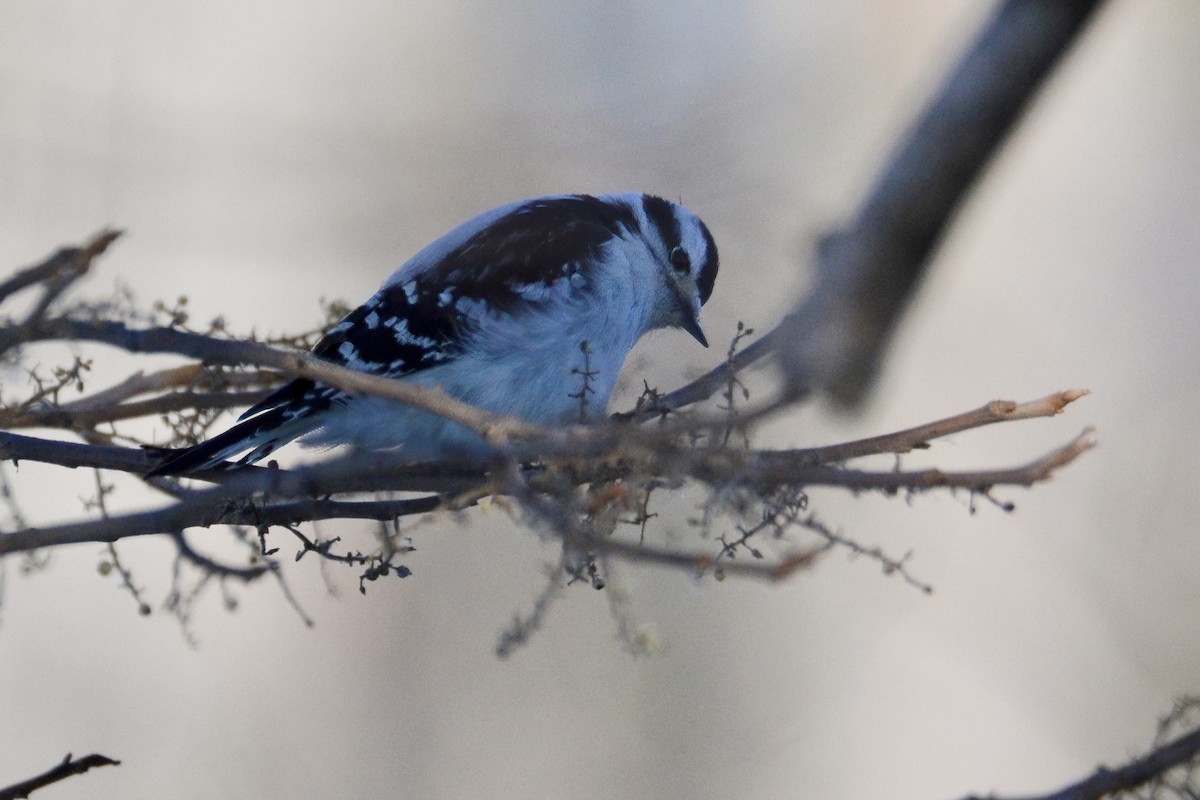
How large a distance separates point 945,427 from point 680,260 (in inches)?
54.5

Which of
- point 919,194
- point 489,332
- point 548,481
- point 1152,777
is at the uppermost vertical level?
point 489,332

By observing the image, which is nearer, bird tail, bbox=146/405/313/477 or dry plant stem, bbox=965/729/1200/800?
dry plant stem, bbox=965/729/1200/800

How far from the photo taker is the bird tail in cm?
132

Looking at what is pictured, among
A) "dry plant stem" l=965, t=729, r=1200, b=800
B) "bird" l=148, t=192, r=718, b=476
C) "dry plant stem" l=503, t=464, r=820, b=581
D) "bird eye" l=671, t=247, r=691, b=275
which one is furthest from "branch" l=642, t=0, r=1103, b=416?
"bird eye" l=671, t=247, r=691, b=275

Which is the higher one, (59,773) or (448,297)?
(448,297)

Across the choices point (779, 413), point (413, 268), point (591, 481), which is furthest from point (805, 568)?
point (413, 268)

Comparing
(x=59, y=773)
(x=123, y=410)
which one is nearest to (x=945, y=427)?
(x=59, y=773)

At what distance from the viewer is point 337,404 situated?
171 cm

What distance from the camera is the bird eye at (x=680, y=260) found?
2.21m

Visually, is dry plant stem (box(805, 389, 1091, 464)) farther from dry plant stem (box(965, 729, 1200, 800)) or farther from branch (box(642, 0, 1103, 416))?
dry plant stem (box(965, 729, 1200, 800))

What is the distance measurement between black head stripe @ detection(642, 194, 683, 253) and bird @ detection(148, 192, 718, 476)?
0.16m

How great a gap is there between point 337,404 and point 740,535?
2.88 feet

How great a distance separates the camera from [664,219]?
228 centimetres

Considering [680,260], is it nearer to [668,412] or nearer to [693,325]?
[693,325]
